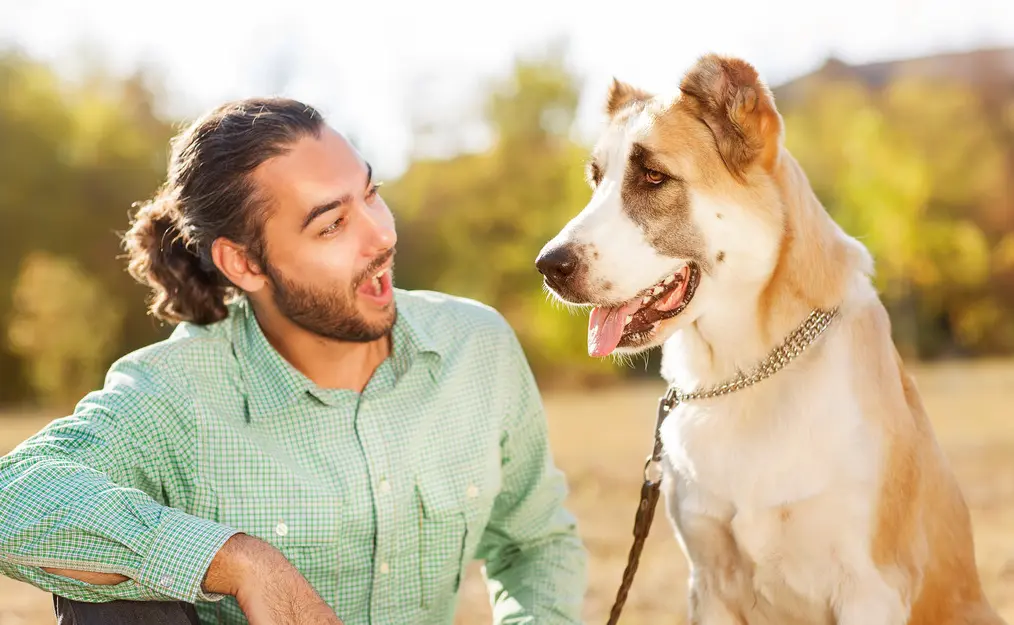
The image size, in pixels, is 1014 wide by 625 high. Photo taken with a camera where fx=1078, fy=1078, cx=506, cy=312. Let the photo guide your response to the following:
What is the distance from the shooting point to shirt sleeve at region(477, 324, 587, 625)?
3043 mm

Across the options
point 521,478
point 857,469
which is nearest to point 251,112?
point 521,478

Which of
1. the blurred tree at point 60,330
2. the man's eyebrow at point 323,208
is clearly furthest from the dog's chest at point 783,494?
the blurred tree at point 60,330

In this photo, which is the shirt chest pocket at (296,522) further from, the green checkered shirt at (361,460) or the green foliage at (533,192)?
the green foliage at (533,192)

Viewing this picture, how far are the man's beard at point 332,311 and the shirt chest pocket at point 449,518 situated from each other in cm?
44

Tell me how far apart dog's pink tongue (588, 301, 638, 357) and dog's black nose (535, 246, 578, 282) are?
Result: 0.16 metres

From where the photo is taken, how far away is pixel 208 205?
317cm

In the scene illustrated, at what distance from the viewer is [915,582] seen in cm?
267

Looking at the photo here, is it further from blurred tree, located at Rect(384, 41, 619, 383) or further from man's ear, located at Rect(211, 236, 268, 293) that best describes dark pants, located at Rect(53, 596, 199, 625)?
blurred tree, located at Rect(384, 41, 619, 383)

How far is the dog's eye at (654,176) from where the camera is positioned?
2.85m

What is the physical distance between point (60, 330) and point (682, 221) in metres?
27.8

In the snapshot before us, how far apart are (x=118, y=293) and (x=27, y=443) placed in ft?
97.4

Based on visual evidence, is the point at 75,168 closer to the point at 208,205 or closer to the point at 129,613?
the point at 208,205

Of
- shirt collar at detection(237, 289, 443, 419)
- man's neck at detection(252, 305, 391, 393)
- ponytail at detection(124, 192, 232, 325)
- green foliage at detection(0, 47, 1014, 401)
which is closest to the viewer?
shirt collar at detection(237, 289, 443, 419)

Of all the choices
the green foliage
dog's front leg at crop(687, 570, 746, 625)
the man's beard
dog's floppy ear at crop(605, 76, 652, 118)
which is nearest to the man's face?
the man's beard
